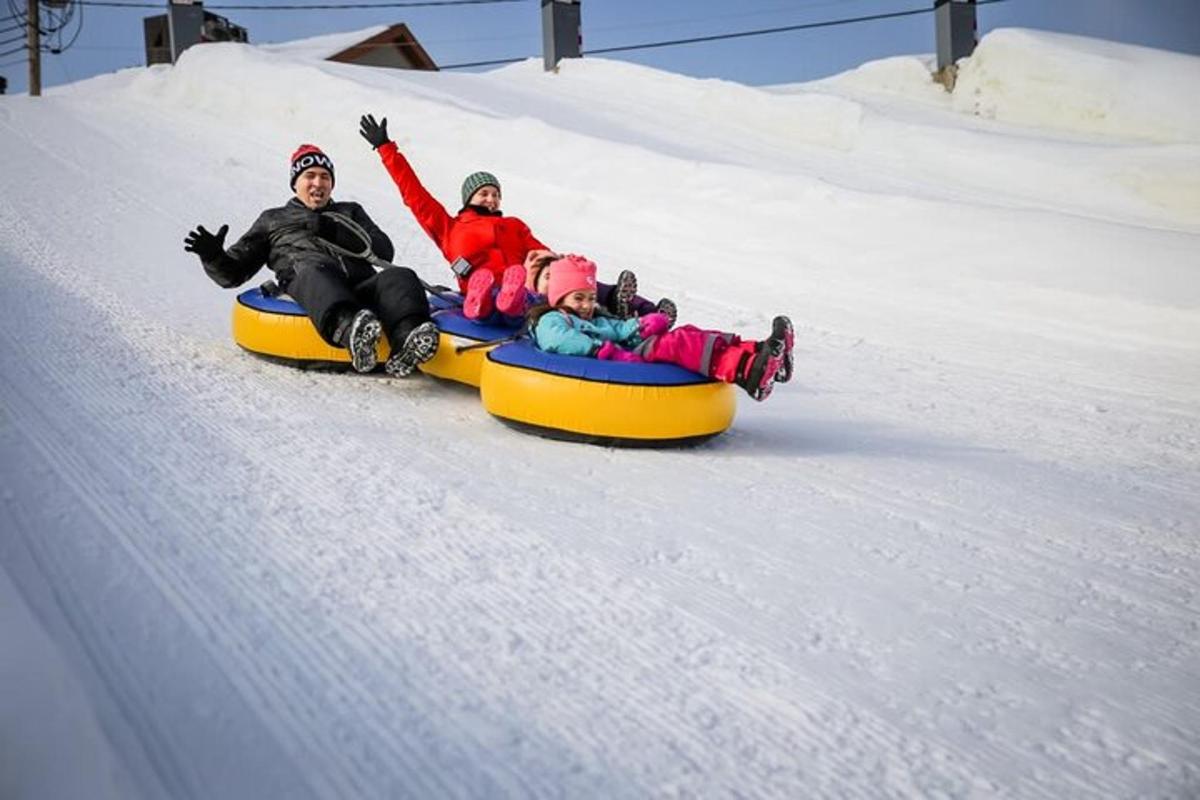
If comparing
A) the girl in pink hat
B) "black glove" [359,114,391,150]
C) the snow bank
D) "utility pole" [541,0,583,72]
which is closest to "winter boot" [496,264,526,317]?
the girl in pink hat

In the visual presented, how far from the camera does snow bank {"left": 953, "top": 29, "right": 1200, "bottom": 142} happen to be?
10781mm

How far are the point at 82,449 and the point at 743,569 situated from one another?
79.8 inches

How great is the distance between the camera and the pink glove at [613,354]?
11.0 ft

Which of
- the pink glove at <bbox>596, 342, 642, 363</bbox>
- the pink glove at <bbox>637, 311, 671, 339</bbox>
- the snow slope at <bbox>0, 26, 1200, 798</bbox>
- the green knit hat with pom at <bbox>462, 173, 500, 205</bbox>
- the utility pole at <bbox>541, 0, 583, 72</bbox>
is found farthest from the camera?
the utility pole at <bbox>541, 0, 583, 72</bbox>

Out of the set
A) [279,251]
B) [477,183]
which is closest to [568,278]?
[477,183]

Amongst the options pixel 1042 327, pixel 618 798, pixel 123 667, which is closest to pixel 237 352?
pixel 123 667

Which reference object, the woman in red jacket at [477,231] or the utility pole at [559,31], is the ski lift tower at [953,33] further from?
the woman in red jacket at [477,231]

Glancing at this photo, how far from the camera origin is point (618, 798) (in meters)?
1.41

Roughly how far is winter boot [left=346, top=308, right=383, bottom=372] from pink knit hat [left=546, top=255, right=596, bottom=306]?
0.73 m

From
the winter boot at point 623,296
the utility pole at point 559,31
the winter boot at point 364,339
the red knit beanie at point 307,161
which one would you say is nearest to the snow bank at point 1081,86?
the utility pole at point 559,31

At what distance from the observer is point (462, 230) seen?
4695 mm

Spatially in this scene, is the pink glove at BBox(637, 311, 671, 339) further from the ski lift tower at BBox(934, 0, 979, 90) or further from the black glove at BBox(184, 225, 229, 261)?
the ski lift tower at BBox(934, 0, 979, 90)

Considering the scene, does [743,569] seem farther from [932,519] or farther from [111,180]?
[111,180]

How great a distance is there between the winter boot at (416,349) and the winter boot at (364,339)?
88 millimetres
